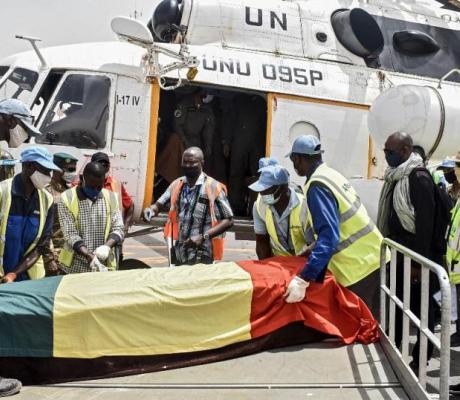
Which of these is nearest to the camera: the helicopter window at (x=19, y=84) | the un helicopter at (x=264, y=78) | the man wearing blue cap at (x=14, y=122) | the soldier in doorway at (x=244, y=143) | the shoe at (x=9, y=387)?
the shoe at (x=9, y=387)

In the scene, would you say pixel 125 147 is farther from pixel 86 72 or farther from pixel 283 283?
pixel 283 283

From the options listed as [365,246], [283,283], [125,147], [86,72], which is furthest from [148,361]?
[86,72]

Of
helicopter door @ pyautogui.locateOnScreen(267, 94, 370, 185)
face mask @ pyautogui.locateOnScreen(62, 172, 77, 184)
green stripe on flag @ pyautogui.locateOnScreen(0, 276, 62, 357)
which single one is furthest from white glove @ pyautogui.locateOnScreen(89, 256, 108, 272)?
helicopter door @ pyautogui.locateOnScreen(267, 94, 370, 185)

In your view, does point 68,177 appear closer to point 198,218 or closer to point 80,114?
point 80,114

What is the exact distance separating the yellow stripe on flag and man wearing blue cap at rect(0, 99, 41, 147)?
99 centimetres

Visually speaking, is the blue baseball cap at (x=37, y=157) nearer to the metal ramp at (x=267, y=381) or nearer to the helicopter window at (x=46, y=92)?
the metal ramp at (x=267, y=381)

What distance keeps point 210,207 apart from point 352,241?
4.90 ft

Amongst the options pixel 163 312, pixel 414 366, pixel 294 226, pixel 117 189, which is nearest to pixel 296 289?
pixel 294 226

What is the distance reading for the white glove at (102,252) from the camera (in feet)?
14.1

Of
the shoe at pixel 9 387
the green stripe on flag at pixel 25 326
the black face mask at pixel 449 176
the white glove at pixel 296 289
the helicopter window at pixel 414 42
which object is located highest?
the helicopter window at pixel 414 42

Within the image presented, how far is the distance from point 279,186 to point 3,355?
2.10 meters

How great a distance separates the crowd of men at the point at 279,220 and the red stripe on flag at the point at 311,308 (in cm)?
8

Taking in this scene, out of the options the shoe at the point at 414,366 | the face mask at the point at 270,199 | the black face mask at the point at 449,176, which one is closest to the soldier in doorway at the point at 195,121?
the black face mask at the point at 449,176

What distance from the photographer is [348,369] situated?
329cm
